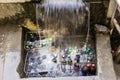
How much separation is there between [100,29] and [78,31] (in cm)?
51

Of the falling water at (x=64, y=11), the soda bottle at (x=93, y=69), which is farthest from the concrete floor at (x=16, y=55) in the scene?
the falling water at (x=64, y=11)

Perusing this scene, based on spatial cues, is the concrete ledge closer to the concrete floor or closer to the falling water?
the concrete floor

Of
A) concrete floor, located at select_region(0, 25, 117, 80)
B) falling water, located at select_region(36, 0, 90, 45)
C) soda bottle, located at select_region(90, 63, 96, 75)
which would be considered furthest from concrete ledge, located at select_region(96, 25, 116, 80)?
falling water, located at select_region(36, 0, 90, 45)

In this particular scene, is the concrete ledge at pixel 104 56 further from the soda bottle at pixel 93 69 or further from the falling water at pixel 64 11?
the falling water at pixel 64 11

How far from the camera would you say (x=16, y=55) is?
5648 millimetres

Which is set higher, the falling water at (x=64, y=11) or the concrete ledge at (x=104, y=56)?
the falling water at (x=64, y=11)

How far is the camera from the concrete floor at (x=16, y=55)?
5.29 meters

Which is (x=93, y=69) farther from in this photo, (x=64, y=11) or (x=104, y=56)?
(x=64, y=11)

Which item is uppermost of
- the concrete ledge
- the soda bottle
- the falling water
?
the falling water

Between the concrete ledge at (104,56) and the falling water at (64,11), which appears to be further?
the falling water at (64,11)

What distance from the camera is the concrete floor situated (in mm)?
5285

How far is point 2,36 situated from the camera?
236 inches

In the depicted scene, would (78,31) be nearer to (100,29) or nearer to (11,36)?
(100,29)

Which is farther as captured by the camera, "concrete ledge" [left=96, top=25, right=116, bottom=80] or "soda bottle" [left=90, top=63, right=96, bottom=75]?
"soda bottle" [left=90, top=63, right=96, bottom=75]
